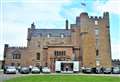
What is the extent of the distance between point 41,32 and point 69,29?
30.0 ft

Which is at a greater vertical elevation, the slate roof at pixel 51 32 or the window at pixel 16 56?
the slate roof at pixel 51 32

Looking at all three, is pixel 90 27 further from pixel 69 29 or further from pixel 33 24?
pixel 33 24

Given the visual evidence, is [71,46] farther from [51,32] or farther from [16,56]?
[16,56]

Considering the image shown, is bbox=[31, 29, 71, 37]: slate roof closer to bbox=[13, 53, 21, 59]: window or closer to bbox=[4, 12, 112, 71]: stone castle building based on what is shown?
bbox=[4, 12, 112, 71]: stone castle building

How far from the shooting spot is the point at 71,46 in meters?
88.1

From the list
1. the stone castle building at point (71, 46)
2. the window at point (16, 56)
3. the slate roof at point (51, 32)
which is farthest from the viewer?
the window at point (16, 56)

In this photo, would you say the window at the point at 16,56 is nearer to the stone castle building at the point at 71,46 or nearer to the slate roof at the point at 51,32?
the stone castle building at the point at 71,46

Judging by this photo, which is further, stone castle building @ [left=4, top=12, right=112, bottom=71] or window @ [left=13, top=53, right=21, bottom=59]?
window @ [left=13, top=53, right=21, bottom=59]

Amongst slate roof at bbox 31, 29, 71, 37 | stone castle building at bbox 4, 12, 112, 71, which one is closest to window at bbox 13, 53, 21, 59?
stone castle building at bbox 4, 12, 112, 71

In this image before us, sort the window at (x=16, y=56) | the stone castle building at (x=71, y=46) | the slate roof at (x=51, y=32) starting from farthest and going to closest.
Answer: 1. the window at (x=16, y=56)
2. the slate roof at (x=51, y=32)
3. the stone castle building at (x=71, y=46)

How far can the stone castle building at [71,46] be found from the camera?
8719 centimetres

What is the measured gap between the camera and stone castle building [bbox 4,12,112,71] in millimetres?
87188

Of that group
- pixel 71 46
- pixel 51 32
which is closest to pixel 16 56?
pixel 51 32

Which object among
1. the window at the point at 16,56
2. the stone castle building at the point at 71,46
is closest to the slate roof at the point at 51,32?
the stone castle building at the point at 71,46
